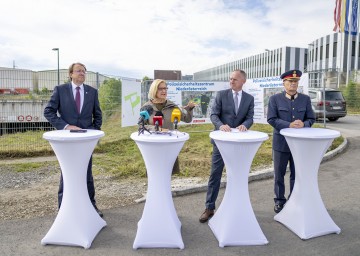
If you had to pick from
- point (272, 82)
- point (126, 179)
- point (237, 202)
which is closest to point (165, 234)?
point (237, 202)

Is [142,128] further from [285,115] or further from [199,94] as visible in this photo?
[199,94]

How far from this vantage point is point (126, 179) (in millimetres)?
5633

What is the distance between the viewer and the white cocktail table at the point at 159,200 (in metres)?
3.14

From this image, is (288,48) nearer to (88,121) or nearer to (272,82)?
(272,82)

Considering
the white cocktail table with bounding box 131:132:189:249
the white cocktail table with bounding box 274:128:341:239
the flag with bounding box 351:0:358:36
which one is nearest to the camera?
the white cocktail table with bounding box 131:132:189:249

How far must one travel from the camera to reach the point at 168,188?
3.32m

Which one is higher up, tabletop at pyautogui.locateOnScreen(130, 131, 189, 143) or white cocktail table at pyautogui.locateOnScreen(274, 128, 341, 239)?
tabletop at pyautogui.locateOnScreen(130, 131, 189, 143)

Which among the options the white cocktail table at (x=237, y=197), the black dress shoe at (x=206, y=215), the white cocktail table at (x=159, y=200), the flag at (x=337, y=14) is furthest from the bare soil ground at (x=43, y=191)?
the flag at (x=337, y=14)

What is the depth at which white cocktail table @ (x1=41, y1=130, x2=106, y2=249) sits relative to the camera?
3.18 meters

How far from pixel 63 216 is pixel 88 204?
29cm

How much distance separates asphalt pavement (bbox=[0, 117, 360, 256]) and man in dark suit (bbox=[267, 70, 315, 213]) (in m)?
0.49

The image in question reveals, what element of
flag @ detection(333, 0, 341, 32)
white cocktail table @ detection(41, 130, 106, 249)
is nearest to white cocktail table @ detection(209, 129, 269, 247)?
white cocktail table @ detection(41, 130, 106, 249)

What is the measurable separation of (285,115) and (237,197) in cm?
136

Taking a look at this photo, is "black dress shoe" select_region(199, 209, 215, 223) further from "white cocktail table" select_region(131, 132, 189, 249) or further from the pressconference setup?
"white cocktail table" select_region(131, 132, 189, 249)
